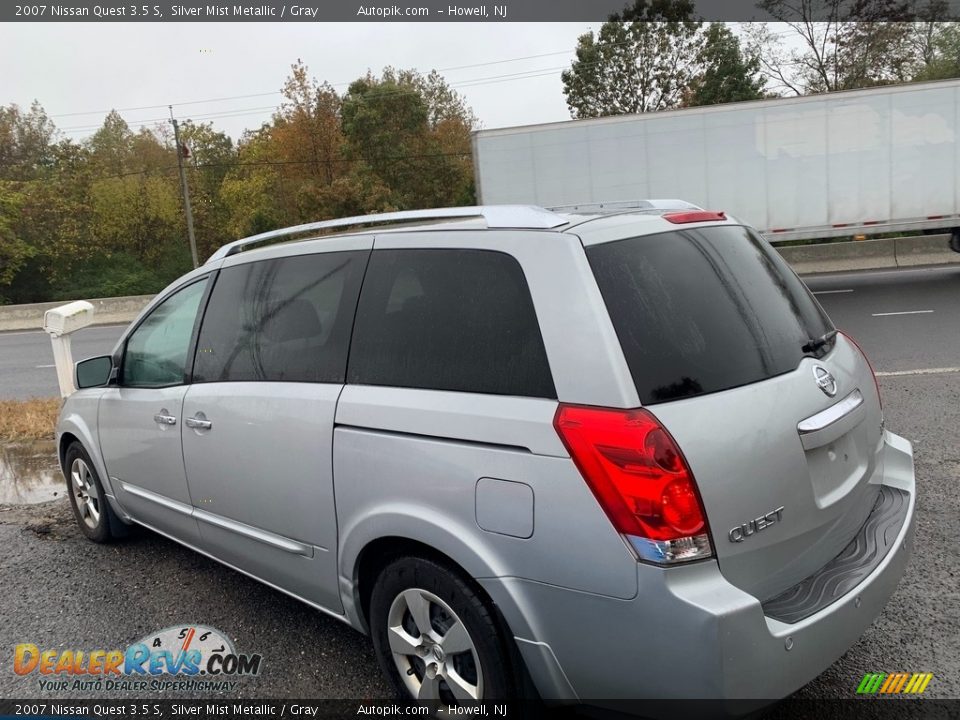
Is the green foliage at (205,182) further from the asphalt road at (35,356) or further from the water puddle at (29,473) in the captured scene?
the water puddle at (29,473)

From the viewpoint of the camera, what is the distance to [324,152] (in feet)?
115

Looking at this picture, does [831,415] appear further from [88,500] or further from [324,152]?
[324,152]

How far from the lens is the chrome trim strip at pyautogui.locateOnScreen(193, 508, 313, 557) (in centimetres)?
279

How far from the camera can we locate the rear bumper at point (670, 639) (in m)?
1.86

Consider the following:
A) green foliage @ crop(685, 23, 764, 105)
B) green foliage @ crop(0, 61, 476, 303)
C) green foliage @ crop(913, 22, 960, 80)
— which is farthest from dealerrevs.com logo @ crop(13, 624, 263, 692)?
green foliage @ crop(685, 23, 764, 105)

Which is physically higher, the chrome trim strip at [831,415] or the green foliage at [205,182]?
the green foliage at [205,182]

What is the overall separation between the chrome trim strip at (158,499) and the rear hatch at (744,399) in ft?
7.77

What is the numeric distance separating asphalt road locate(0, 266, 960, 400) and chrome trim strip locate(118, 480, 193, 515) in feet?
22.6

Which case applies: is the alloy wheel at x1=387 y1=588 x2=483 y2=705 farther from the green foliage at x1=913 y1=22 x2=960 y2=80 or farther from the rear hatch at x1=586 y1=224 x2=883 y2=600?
the green foliage at x1=913 y1=22 x2=960 y2=80

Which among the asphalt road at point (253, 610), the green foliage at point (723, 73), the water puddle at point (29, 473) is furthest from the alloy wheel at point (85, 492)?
the green foliage at point (723, 73)

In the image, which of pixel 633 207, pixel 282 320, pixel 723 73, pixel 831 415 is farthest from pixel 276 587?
pixel 723 73

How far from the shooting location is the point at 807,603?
211 centimetres

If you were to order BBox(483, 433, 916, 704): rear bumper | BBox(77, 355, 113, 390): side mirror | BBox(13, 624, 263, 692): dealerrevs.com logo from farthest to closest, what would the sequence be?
BBox(77, 355, 113, 390): side mirror < BBox(13, 624, 263, 692): dealerrevs.com logo < BBox(483, 433, 916, 704): rear bumper

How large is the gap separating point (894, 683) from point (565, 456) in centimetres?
168
